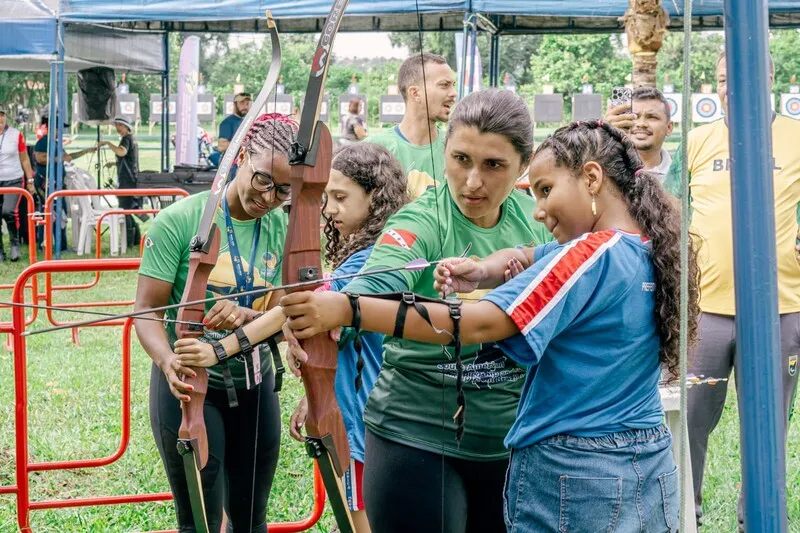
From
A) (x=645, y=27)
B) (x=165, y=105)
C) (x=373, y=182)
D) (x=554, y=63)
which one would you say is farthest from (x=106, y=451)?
(x=554, y=63)

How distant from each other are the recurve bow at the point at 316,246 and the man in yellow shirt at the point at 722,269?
2.25 m

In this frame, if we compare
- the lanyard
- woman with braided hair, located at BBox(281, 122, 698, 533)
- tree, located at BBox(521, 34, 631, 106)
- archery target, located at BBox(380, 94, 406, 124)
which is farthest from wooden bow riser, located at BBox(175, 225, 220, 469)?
tree, located at BBox(521, 34, 631, 106)

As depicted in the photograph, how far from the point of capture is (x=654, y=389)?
6.79 ft

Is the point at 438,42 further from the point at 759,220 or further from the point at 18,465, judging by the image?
the point at 759,220

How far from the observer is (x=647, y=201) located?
6.67 ft

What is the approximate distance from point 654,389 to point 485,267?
0.42 meters

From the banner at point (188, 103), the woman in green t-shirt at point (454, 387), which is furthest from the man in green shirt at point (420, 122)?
the banner at point (188, 103)

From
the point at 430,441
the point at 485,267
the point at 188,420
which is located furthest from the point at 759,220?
the point at 188,420

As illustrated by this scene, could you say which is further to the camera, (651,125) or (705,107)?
(705,107)

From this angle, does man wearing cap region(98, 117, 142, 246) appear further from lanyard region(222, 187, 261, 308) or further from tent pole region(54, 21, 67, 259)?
lanyard region(222, 187, 261, 308)

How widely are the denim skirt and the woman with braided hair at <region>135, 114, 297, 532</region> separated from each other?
0.91m

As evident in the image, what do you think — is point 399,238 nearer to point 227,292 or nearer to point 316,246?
point 316,246

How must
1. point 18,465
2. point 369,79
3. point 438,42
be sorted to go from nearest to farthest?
point 18,465 → point 438,42 → point 369,79

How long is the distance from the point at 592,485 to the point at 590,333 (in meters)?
0.30
